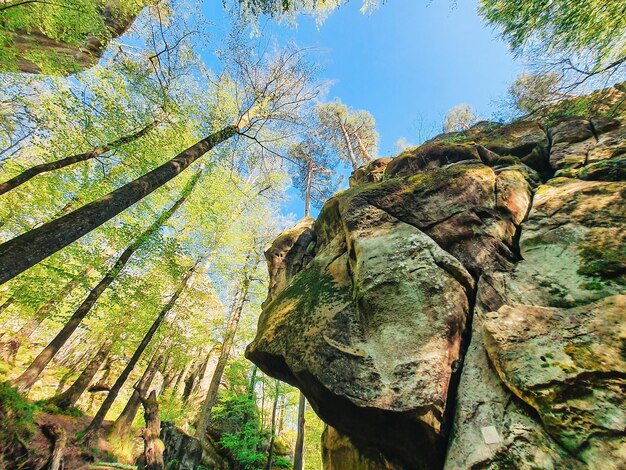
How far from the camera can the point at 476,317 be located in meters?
3.87

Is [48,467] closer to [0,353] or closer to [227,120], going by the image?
[0,353]

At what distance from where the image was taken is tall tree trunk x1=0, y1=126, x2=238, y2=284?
296 cm

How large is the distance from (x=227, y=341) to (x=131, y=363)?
328cm

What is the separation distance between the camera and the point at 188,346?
11.2 m

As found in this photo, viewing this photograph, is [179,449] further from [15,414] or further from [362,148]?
[362,148]

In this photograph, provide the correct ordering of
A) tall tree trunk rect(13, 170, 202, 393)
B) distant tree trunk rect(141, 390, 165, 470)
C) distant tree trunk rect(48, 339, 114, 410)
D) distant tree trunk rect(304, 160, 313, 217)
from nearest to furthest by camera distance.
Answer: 1. distant tree trunk rect(141, 390, 165, 470)
2. tall tree trunk rect(13, 170, 202, 393)
3. distant tree trunk rect(48, 339, 114, 410)
4. distant tree trunk rect(304, 160, 313, 217)

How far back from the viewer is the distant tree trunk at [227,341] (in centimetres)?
881

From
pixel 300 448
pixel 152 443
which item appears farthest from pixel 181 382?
pixel 152 443

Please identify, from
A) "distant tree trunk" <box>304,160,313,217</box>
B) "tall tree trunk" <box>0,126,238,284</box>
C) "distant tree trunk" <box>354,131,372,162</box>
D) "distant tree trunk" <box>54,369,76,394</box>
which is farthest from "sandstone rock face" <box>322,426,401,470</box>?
"distant tree trunk" <box>54,369,76,394</box>

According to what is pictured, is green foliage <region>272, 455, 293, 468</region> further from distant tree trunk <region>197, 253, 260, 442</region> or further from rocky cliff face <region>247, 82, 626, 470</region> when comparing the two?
rocky cliff face <region>247, 82, 626, 470</region>

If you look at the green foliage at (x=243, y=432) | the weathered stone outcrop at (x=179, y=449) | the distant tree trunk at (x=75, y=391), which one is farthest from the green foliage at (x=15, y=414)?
the green foliage at (x=243, y=432)

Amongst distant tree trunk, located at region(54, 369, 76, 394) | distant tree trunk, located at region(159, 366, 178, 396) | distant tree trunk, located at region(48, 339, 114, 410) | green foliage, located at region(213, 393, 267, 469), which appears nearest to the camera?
distant tree trunk, located at region(48, 339, 114, 410)

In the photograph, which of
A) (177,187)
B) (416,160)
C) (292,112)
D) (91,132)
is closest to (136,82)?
(91,132)

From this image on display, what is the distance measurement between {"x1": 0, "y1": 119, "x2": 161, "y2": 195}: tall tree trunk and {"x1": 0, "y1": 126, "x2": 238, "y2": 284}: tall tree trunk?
2.97 meters
